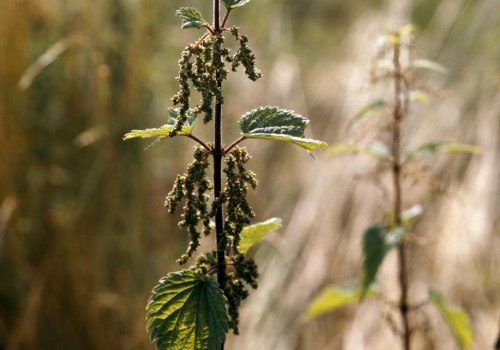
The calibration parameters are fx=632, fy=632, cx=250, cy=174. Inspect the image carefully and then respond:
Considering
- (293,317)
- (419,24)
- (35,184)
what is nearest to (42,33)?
(35,184)

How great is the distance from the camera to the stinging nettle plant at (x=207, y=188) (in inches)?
32.7

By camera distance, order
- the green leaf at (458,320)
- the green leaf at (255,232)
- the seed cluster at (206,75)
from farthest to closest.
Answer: the green leaf at (458,320) < the green leaf at (255,232) < the seed cluster at (206,75)

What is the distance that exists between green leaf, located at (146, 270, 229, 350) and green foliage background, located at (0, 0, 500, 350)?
4.66 feet

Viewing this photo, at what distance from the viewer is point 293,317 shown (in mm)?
2723

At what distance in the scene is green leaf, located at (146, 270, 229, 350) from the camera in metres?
0.85

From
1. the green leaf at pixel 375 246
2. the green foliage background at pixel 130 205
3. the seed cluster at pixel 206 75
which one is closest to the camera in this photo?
the seed cluster at pixel 206 75

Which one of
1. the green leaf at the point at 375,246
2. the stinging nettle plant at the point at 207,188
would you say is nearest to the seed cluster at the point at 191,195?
the stinging nettle plant at the point at 207,188

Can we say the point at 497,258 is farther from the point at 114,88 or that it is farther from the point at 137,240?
the point at 114,88

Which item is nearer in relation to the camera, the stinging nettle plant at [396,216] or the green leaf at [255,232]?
the green leaf at [255,232]

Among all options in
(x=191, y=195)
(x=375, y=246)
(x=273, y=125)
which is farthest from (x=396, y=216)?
(x=191, y=195)

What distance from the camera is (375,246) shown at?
4.92ft

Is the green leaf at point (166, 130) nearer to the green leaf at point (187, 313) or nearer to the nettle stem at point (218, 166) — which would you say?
the nettle stem at point (218, 166)

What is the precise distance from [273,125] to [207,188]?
14 cm

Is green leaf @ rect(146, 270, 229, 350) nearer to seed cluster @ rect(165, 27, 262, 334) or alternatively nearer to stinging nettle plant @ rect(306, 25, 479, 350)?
seed cluster @ rect(165, 27, 262, 334)
